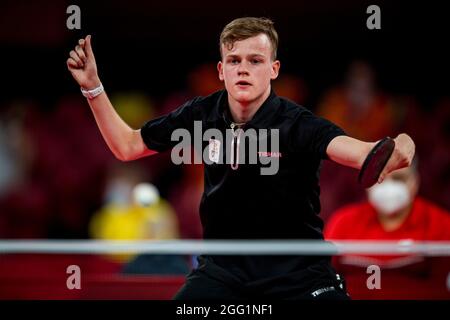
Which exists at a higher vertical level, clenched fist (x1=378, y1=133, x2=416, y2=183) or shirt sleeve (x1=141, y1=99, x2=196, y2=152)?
shirt sleeve (x1=141, y1=99, x2=196, y2=152)

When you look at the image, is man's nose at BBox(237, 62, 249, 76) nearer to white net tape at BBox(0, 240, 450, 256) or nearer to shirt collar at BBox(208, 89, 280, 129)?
shirt collar at BBox(208, 89, 280, 129)

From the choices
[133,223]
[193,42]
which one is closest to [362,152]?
[133,223]

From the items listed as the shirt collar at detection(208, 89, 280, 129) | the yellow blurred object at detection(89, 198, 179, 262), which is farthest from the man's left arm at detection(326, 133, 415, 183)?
the yellow blurred object at detection(89, 198, 179, 262)

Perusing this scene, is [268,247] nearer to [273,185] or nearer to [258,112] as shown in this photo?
[273,185]

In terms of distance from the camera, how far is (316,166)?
2.97 meters

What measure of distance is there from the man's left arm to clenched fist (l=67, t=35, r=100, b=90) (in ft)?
3.17

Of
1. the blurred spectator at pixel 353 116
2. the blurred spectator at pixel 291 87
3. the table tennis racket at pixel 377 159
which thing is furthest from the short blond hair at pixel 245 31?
the blurred spectator at pixel 291 87

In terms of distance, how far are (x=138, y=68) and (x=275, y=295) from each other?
486cm

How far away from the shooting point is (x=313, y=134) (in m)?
2.86

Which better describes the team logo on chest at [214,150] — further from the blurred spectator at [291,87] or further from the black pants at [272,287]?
the blurred spectator at [291,87]

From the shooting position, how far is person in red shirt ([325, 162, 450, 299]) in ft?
13.8

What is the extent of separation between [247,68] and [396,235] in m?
2.38

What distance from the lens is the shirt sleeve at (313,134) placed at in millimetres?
2812

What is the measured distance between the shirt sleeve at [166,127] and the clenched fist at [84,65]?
0.27 metres
